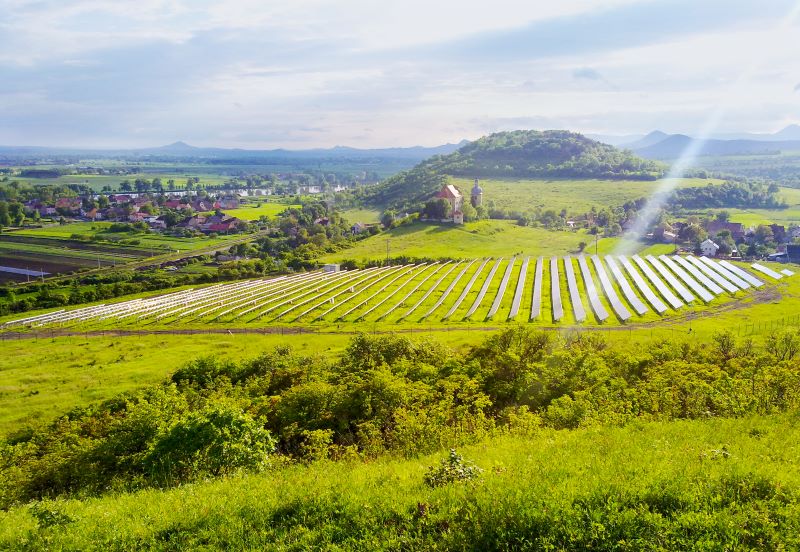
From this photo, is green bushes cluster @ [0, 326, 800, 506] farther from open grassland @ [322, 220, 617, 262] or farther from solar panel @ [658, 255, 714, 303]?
open grassland @ [322, 220, 617, 262]

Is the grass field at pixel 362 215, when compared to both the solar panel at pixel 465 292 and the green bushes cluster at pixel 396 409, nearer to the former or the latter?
the solar panel at pixel 465 292

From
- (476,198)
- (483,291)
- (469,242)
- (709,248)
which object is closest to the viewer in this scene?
(483,291)

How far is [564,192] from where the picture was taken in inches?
6865

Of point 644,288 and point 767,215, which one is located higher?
point 767,215

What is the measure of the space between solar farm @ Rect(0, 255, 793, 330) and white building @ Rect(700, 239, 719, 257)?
15.0 metres

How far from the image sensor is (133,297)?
77.2 metres

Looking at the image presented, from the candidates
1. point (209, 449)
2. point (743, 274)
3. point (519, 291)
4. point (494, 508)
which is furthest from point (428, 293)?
point (494, 508)

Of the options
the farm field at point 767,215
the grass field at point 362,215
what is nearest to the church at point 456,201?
the grass field at point 362,215

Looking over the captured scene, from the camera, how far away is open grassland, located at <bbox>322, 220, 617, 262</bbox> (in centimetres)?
9831

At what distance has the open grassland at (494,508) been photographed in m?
8.77

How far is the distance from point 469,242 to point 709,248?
44236mm

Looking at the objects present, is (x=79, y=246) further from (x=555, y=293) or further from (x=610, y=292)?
(x=610, y=292)

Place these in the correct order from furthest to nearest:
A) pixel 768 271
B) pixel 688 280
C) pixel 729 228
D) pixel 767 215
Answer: pixel 767 215, pixel 729 228, pixel 768 271, pixel 688 280

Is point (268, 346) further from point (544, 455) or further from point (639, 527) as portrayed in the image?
point (639, 527)
